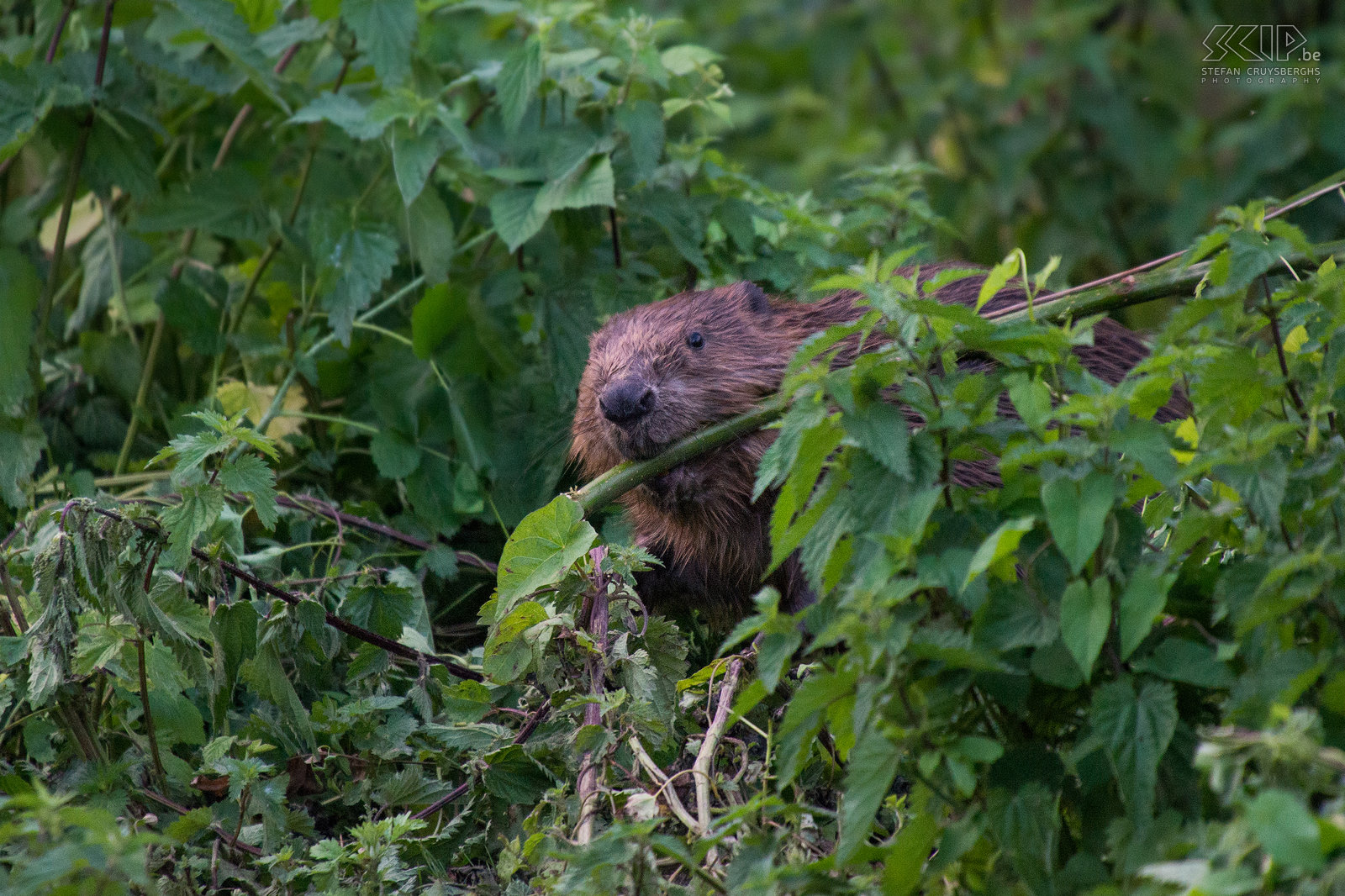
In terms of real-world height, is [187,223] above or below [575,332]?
above

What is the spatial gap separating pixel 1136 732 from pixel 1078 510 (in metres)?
0.27

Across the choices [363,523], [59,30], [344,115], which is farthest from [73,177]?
[363,523]

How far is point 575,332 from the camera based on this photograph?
317 cm

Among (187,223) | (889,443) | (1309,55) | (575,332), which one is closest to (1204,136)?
(1309,55)

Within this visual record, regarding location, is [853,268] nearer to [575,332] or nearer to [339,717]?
[339,717]

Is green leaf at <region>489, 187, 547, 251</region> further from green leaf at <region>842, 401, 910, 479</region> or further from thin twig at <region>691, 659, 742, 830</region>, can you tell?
green leaf at <region>842, 401, 910, 479</region>

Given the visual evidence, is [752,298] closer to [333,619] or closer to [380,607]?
[380,607]

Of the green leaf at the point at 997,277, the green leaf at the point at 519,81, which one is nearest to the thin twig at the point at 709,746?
the green leaf at the point at 997,277

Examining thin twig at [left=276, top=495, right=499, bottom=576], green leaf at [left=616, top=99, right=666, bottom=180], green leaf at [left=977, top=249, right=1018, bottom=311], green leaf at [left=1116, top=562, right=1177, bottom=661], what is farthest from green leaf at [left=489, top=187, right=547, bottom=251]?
green leaf at [left=1116, top=562, right=1177, bottom=661]

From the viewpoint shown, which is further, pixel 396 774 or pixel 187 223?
pixel 187 223

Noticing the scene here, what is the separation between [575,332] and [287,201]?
1.01 meters

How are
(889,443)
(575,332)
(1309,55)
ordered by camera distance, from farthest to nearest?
(1309,55)
(575,332)
(889,443)

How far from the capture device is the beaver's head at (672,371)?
8.52ft

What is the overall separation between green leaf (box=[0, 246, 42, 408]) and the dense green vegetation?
0.03 feet
